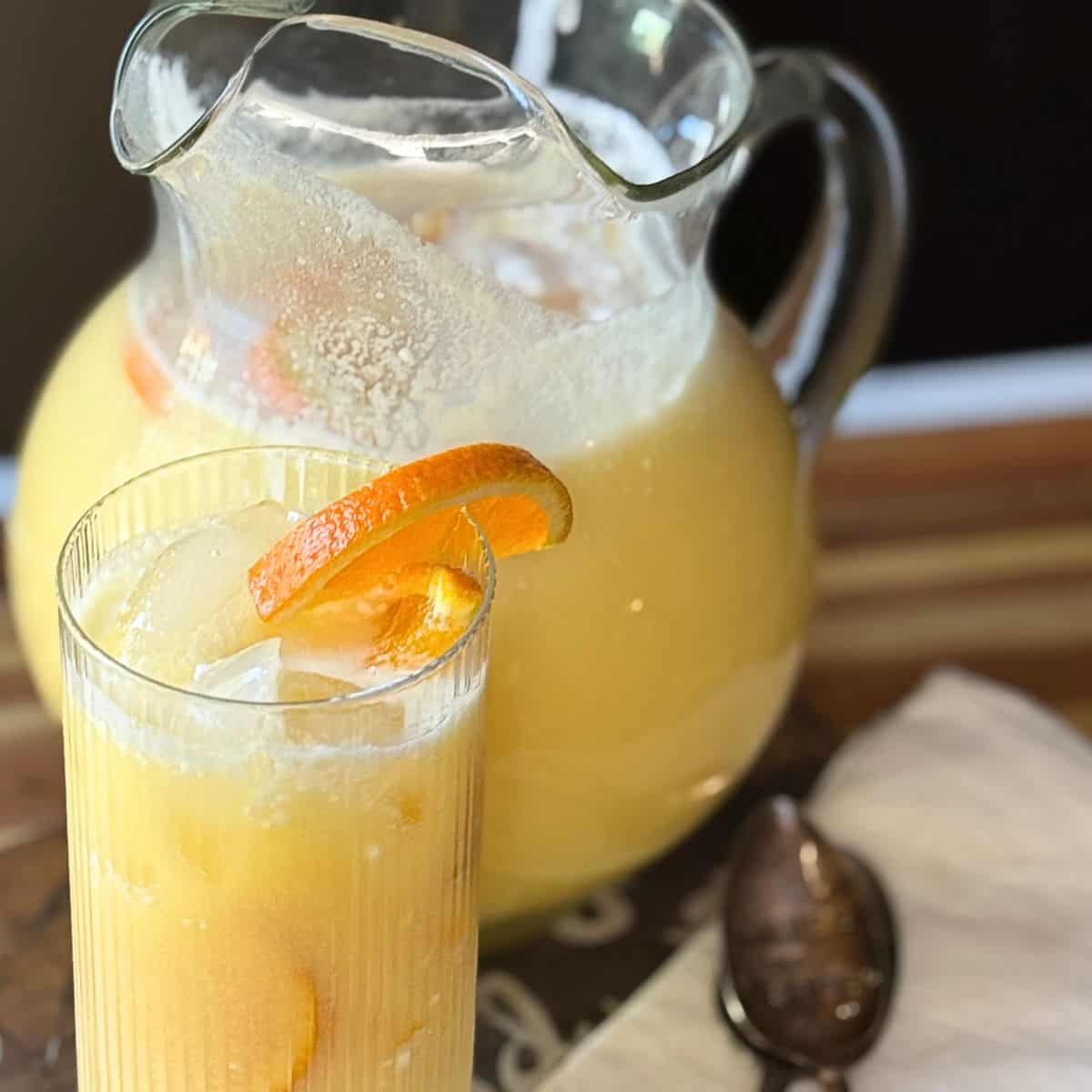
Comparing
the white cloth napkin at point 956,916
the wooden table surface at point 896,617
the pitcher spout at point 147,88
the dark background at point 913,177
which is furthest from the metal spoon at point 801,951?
the dark background at point 913,177

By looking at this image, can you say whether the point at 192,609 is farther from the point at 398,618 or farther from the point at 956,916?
the point at 956,916

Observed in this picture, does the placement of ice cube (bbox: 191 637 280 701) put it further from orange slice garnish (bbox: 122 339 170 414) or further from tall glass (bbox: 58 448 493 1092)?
orange slice garnish (bbox: 122 339 170 414)

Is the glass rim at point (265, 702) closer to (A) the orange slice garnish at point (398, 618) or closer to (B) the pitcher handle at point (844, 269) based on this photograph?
(A) the orange slice garnish at point (398, 618)

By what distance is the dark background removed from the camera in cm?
118

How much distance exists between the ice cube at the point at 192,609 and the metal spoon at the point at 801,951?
33 centimetres

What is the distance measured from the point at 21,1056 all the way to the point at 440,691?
1.13ft

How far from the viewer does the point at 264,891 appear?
1.79 feet

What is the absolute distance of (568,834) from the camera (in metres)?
0.72

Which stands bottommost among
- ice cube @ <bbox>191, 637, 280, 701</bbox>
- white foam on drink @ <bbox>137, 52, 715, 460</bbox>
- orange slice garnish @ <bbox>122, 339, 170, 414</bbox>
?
orange slice garnish @ <bbox>122, 339, 170, 414</bbox>

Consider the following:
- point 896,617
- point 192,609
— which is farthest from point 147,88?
point 896,617

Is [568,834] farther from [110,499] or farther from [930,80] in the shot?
[930,80]

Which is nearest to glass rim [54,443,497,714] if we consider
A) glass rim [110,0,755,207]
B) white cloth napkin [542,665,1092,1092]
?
glass rim [110,0,755,207]

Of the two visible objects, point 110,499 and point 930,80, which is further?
point 930,80

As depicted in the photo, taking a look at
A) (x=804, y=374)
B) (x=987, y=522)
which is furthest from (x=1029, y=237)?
(x=804, y=374)
